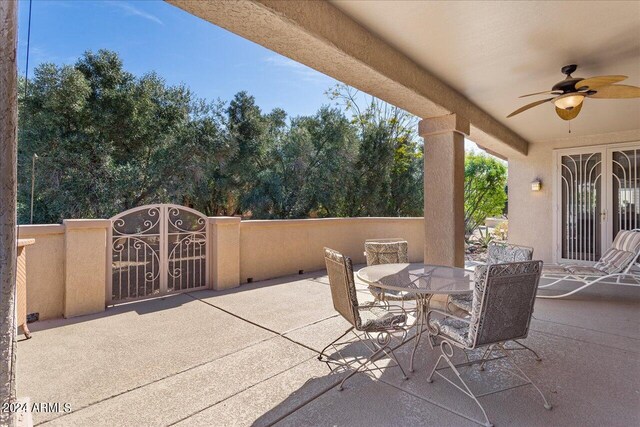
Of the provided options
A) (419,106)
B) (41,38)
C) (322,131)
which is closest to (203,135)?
(322,131)

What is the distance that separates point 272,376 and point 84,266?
3.20m

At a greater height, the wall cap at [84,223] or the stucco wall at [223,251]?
the wall cap at [84,223]

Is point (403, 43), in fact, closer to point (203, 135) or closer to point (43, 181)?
point (203, 135)

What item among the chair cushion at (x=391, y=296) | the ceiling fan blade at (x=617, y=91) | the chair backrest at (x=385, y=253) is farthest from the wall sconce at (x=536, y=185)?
the chair cushion at (x=391, y=296)

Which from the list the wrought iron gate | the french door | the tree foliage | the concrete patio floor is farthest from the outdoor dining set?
the tree foliage

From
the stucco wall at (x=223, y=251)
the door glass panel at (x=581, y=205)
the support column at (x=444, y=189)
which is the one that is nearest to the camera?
the stucco wall at (x=223, y=251)

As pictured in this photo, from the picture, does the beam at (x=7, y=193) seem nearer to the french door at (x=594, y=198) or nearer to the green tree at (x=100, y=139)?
the green tree at (x=100, y=139)

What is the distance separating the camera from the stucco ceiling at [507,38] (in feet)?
9.02

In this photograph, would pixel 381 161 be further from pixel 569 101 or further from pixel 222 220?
pixel 569 101

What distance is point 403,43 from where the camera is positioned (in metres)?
3.36

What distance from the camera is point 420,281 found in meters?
3.09

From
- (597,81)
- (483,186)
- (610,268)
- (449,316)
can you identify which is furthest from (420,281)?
(483,186)

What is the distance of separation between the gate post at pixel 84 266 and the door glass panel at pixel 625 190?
9.46 m

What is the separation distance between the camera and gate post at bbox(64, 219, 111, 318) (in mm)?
4301
